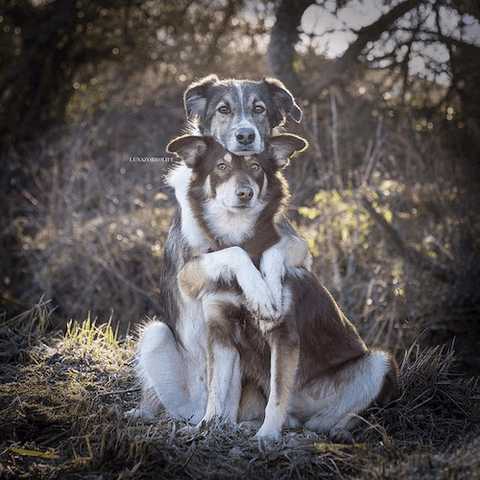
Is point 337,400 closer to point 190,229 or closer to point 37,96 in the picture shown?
point 190,229

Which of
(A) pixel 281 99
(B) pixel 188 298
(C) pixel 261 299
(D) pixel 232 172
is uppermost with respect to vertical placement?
(A) pixel 281 99

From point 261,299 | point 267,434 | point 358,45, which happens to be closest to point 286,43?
point 358,45

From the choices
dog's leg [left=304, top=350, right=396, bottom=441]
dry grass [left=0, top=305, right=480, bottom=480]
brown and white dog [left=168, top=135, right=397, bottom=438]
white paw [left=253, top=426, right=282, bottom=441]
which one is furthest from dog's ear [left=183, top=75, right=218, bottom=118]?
white paw [left=253, top=426, right=282, bottom=441]

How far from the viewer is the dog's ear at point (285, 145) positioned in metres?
4.18

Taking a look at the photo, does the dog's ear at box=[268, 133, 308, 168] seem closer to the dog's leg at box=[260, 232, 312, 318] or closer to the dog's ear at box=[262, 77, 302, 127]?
the dog's leg at box=[260, 232, 312, 318]

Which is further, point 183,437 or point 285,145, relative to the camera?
point 285,145

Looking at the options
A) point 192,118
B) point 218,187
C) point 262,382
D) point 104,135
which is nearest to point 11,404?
point 262,382

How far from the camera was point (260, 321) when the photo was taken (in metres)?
3.75

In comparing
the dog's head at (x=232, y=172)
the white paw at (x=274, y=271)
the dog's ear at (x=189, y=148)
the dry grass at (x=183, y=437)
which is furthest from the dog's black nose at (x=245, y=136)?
the dry grass at (x=183, y=437)

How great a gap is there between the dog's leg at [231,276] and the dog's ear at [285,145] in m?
0.76

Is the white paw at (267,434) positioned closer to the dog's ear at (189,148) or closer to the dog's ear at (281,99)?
the dog's ear at (189,148)

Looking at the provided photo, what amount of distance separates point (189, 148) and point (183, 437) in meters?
1.83

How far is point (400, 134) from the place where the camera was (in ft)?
29.3

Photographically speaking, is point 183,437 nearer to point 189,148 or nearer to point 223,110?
point 189,148
